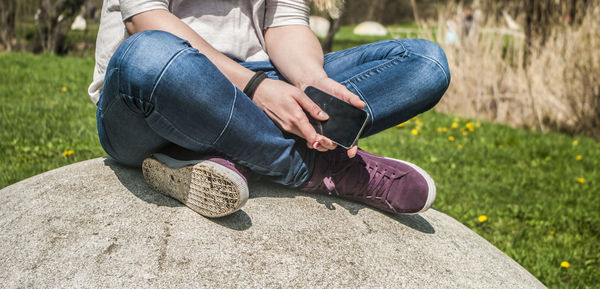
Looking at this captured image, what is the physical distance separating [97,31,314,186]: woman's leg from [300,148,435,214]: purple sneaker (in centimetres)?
12

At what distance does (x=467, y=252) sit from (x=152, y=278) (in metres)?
1.20

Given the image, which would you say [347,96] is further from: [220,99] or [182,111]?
[182,111]

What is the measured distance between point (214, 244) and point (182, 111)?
427mm

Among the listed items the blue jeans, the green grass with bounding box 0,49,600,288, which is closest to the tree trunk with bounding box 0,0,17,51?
the green grass with bounding box 0,49,600,288

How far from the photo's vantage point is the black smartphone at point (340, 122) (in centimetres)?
166

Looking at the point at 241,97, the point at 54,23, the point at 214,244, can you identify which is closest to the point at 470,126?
the point at 241,97

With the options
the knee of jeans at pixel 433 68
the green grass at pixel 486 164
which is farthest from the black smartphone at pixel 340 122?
the green grass at pixel 486 164

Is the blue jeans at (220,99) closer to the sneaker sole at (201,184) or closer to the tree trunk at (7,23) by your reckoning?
the sneaker sole at (201,184)

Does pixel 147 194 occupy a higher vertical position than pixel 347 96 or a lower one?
lower

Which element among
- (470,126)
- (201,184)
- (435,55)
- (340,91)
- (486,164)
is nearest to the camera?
(201,184)

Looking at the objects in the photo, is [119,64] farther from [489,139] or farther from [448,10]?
[448,10]

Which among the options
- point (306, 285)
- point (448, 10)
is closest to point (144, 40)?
point (306, 285)

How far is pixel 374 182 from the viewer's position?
6.57ft

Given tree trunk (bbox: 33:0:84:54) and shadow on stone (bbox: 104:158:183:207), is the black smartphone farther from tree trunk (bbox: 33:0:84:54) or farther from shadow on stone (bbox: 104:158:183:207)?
tree trunk (bbox: 33:0:84:54)
